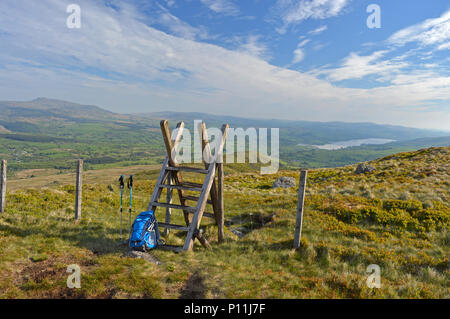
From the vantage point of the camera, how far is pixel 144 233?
772cm

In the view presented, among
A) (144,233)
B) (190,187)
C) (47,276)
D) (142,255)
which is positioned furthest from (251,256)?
(47,276)

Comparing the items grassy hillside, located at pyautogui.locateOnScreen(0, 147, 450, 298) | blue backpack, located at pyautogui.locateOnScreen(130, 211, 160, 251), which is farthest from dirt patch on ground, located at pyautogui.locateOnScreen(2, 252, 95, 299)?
blue backpack, located at pyautogui.locateOnScreen(130, 211, 160, 251)

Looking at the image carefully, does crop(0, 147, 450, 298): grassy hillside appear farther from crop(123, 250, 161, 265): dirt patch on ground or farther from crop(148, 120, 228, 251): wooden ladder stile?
crop(148, 120, 228, 251): wooden ladder stile

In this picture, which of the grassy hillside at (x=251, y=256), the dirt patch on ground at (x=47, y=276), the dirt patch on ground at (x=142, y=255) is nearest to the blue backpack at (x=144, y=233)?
Answer: the dirt patch on ground at (x=142, y=255)

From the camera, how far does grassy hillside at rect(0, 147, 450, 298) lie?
229 inches

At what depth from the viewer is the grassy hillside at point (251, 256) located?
19.1 ft

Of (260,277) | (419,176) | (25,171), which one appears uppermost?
(419,176)

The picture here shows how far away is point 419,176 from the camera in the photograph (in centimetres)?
2095

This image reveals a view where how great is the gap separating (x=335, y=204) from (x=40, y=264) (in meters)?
13.2

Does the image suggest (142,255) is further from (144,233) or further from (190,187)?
(190,187)

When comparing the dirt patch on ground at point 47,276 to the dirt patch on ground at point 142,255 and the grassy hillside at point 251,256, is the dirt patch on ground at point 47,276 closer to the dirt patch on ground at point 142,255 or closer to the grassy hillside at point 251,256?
the grassy hillside at point 251,256

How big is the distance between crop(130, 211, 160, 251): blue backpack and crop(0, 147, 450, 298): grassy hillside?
0.41m
